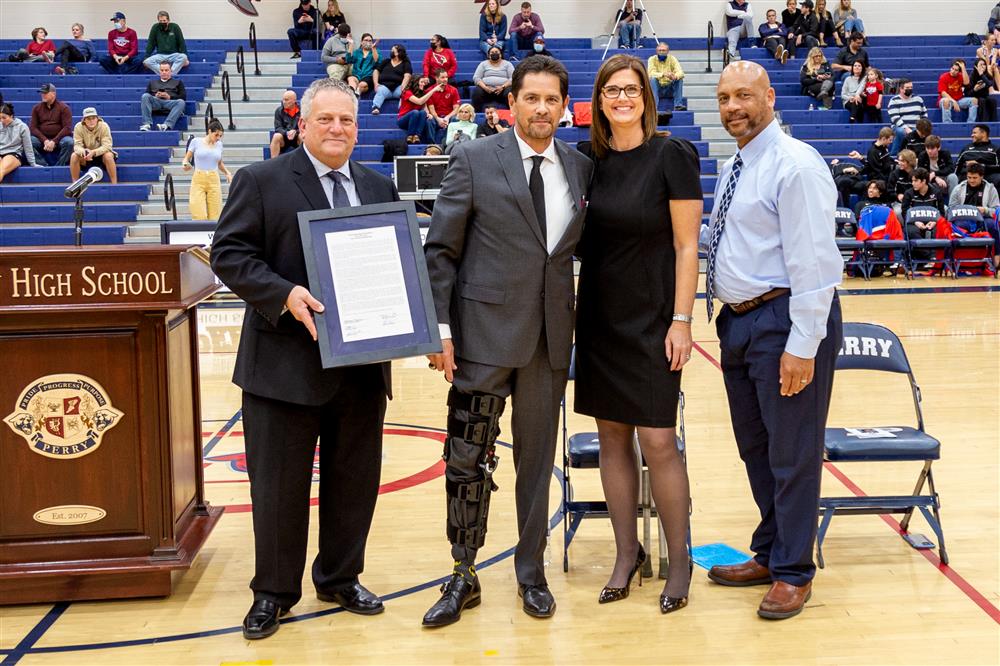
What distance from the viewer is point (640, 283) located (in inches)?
130

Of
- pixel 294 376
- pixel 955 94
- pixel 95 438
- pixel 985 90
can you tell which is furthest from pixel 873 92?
pixel 95 438

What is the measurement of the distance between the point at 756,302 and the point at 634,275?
418mm

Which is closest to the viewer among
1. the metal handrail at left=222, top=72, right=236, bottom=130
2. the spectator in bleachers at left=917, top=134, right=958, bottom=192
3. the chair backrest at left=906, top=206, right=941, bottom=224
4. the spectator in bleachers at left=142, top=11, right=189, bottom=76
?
the chair backrest at left=906, top=206, right=941, bottom=224

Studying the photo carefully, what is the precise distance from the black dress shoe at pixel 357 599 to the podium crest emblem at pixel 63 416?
36.6 inches

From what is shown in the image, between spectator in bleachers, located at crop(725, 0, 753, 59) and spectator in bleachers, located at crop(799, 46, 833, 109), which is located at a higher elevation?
spectator in bleachers, located at crop(725, 0, 753, 59)

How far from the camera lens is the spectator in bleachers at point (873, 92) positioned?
52.3 feet

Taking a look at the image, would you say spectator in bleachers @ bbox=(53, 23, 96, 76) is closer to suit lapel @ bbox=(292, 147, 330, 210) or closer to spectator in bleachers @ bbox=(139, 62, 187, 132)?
spectator in bleachers @ bbox=(139, 62, 187, 132)

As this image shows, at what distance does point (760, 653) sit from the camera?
314 centimetres

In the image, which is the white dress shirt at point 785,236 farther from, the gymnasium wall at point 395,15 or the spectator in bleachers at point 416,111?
the gymnasium wall at point 395,15

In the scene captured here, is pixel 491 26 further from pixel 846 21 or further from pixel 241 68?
pixel 846 21

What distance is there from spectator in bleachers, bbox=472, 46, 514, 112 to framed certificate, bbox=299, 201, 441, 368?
1262 centimetres

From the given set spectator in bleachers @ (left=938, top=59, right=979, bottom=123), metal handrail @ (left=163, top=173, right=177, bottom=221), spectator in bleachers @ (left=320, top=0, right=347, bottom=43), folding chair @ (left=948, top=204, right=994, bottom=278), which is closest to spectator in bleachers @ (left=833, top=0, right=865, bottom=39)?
spectator in bleachers @ (left=938, top=59, right=979, bottom=123)

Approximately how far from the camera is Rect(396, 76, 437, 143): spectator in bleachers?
584 inches

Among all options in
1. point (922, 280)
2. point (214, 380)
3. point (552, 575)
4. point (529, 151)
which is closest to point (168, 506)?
point (552, 575)
